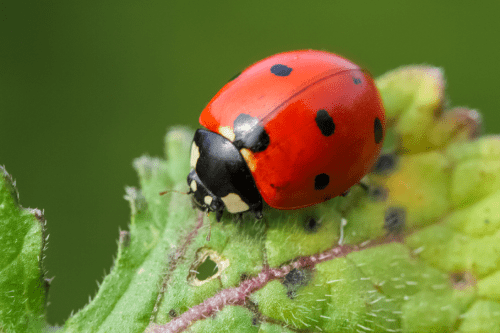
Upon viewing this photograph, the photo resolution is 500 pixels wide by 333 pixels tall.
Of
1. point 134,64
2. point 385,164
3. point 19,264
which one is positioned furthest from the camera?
point 134,64

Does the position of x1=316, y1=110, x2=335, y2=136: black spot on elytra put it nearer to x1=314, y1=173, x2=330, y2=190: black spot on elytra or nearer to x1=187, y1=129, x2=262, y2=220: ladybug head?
x1=314, y1=173, x2=330, y2=190: black spot on elytra

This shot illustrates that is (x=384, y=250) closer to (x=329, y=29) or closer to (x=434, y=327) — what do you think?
(x=434, y=327)

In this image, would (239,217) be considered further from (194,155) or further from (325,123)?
(325,123)

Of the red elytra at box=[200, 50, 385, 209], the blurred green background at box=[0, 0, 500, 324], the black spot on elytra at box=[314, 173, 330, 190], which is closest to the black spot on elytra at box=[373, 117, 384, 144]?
the red elytra at box=[200, 50, 385, 209]

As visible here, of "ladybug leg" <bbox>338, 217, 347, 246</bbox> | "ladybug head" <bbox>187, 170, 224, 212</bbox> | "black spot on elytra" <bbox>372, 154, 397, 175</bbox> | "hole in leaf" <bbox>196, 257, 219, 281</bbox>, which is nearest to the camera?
"hole in leaf" <bbox>196, 257, 219, 281</bbox>

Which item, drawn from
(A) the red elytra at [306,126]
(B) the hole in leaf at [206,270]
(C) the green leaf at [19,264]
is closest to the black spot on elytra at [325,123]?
(A) the red elytra at [306,126]

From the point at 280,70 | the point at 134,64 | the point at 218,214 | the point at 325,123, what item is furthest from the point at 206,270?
the point at 134,64
